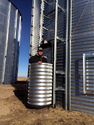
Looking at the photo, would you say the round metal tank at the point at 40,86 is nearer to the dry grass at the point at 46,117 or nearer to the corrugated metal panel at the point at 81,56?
the dry grass at the point at 46,117

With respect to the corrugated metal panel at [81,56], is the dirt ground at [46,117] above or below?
below

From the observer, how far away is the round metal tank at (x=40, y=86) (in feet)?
20.3

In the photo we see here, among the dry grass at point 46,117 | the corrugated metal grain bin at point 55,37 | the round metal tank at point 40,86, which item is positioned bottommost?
the dry grass at point 46,117

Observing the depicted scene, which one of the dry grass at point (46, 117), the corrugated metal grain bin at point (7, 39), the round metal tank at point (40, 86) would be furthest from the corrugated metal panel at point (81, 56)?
the corrugated metal grain bin at point (7, 39)

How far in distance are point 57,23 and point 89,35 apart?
261 centimetres

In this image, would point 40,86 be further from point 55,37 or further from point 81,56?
point 55,37

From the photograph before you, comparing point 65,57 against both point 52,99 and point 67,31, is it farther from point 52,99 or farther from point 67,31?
point 52,99

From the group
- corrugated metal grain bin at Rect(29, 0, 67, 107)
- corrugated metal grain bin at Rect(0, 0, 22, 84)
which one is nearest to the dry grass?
corrugated metal grain bin at Rect(29, 0, 67, 107)

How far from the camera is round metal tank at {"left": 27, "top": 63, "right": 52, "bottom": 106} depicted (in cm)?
620

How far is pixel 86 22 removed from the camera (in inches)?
253

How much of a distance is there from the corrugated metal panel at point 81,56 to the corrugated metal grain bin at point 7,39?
42.0ft

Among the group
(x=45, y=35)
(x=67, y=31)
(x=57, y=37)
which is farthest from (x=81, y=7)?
(x=45, y=35)

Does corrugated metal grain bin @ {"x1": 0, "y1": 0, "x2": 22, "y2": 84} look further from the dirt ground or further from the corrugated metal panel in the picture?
the corrugated metal panel

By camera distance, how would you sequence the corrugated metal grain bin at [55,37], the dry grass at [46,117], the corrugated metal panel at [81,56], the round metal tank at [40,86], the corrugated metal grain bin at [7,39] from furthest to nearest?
the corrugated metal grain bin at [7,39] → the corrugated metal grain bin at [55,37] → the round metal tank at [40,86] → the corrugated metal panel at [81,56] → the dry grass at [46,117]
